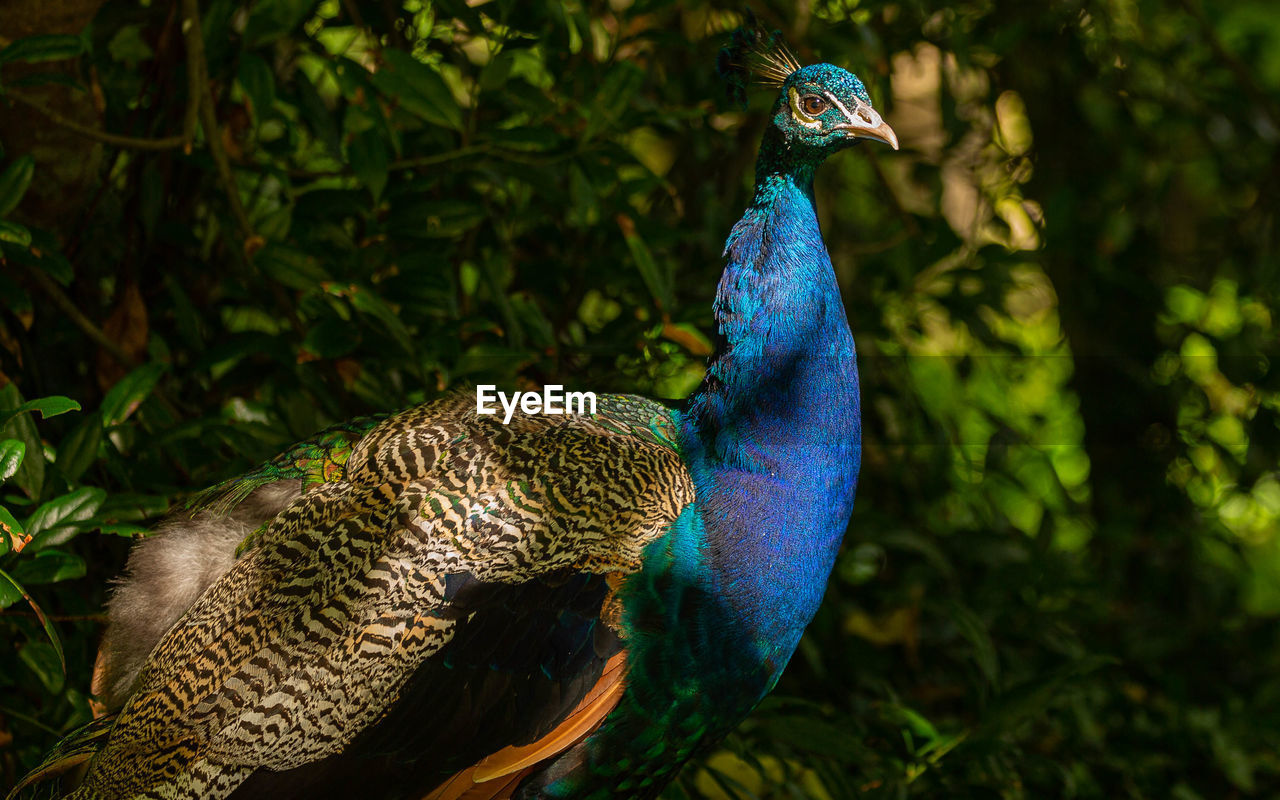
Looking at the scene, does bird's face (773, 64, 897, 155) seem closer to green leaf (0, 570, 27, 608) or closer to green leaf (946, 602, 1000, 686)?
green leaf (946, 602, 1000, 686)

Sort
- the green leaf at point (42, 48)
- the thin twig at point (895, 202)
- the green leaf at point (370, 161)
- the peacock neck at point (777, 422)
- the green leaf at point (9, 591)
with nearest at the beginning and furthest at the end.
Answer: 1. the green leaf at point (9, 591)
2. the peacock neck at point (777, 422)
3. the green leaf at point (42, 48)
4. the green leaf at point (370, 161)
5. the thin twig at point (895, 202)

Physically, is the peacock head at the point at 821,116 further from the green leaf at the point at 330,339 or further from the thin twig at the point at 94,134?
the thin twig at the point at 94,134

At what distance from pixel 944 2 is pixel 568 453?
1.54 m

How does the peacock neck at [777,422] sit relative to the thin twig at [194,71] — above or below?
below

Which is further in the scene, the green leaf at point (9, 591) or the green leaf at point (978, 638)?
the green leaf at point (978, 638)

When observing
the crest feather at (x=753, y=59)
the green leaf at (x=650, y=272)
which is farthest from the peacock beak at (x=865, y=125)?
the green leaf at (x=650, y=272)

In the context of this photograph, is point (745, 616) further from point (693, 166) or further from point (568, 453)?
point (693, 166)

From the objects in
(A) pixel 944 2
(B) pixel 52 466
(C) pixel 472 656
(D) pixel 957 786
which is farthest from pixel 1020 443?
(B) pixel 52 466

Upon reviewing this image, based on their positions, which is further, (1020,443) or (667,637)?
(1020,443)

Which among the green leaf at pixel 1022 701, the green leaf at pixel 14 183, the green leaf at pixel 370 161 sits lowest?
the green leaf at pixel 1022 701

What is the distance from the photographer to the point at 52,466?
63.9 inches

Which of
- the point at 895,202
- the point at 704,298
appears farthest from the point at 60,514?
the point at 895,202

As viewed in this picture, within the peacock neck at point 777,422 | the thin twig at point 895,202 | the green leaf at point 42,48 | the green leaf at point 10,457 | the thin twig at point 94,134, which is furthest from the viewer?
the thin twig at point 895,202

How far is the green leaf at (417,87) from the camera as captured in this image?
1820 mm
